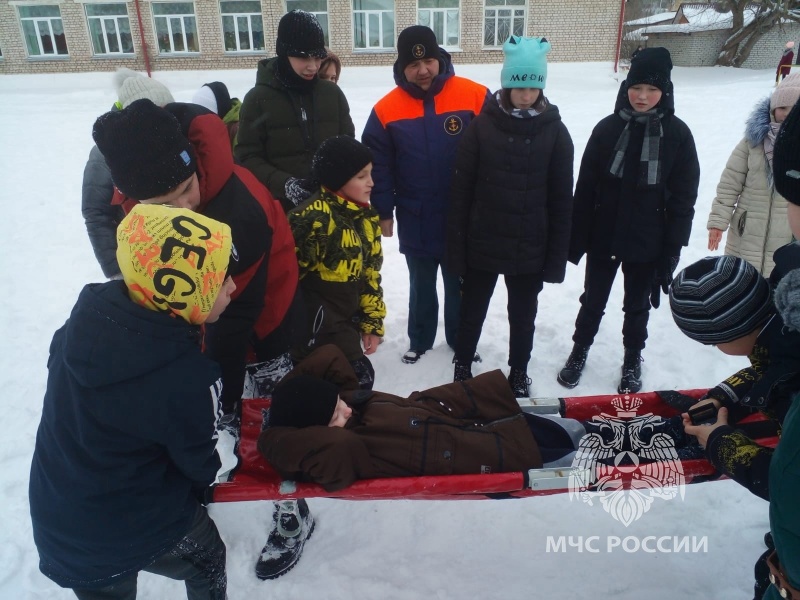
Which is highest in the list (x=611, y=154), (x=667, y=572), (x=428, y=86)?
(x=428, y=86)

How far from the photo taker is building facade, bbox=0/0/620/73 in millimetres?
16609

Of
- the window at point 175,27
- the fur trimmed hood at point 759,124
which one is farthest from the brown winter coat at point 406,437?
the window at point 175,27

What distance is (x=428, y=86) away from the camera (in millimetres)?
3141

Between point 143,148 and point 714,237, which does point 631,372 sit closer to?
point 714,237

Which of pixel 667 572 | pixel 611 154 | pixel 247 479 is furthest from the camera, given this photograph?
pixel 611 154

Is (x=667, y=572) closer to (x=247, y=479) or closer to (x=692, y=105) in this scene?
(x=247, y=479)

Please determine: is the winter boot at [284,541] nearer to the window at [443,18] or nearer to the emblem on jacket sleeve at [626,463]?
the emblem on jacket sleeve at [626,463]

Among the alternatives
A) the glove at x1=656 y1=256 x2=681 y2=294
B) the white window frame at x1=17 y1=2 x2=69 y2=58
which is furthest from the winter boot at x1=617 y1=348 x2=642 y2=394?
the white window frame at x1=17 y1=2 x2=69 y2=58

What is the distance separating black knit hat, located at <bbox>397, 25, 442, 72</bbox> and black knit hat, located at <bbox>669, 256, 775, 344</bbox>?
6.34ft

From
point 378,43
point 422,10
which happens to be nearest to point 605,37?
point 422,10

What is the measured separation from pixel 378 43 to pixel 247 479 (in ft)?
57.7

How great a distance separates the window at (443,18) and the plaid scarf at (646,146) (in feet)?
51.0

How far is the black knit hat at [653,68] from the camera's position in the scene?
8.98 feet

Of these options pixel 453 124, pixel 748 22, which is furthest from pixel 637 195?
pixel 748 22
